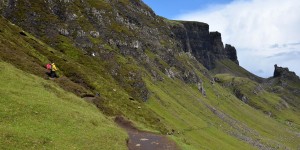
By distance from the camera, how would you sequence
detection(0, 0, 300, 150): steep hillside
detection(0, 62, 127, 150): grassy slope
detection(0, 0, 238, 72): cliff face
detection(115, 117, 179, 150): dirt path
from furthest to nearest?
detection(0, 0, 238, 72): cliff face, detection(0, 0, 300, 150): steep hillside, detection(115, 117, 179, 150): dirt path, detection(0, 62, 127, 150): grassy slope

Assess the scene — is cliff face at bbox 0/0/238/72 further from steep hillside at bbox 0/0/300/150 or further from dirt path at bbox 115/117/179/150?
dirt path at bbox 115/117/179/150

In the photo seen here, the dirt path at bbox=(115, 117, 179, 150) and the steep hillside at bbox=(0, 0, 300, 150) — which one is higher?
the steep hillside at bbox=(0, 0, 300, 150)

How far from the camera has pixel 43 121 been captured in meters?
41.9

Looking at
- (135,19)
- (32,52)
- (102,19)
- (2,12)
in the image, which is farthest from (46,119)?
(135,19)

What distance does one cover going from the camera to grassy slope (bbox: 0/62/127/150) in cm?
3609

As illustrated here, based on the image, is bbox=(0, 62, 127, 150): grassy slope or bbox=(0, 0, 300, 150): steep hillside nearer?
bbox=(0, 62, 127, 150): grassy slope

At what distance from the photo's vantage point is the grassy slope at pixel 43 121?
118 ft

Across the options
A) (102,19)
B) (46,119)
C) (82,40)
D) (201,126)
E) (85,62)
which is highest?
(102,19)

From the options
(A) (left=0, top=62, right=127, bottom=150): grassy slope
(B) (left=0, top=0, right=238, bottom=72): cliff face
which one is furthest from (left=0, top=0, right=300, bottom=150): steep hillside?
(A) (left=0, top=62, right=127, bottom=150): grassy slope

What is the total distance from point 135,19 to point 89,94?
130m

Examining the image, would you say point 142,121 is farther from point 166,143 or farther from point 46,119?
point 46,119

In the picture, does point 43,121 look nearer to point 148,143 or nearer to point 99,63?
point 148,143

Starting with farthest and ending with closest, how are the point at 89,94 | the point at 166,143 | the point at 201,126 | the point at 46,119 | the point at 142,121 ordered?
1. the point at 201,126
2. the point at 142,121
3. the point at 89,94
4. the point at 166,143
5. the point at 46,119

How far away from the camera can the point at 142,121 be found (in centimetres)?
8169
